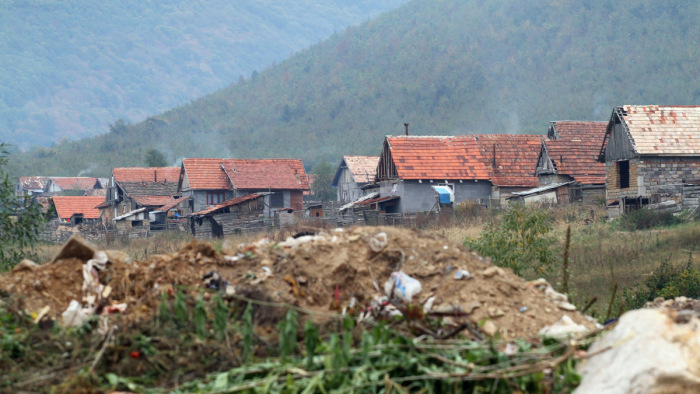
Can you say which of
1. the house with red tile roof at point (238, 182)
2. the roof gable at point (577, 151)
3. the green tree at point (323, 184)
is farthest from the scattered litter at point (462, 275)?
the green tree at point (323, 184)

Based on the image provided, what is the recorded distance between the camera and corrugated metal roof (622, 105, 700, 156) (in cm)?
2731

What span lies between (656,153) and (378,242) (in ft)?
72.1

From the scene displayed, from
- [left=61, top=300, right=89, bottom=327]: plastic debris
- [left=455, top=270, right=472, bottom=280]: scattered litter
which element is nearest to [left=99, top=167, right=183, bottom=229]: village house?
[left=61, top=300, right=89, bottom=327]: plastic debris

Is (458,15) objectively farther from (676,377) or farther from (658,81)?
(676,377)

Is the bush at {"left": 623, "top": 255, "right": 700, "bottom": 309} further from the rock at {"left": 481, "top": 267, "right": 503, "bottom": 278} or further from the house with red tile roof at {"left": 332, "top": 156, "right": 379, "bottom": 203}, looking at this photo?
the house with red tile roof at {"left": 332, "top": 156, "right": 379, "bottom": 203}

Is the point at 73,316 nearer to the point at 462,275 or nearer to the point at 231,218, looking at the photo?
the point at 462,275

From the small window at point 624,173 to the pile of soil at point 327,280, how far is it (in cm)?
2265

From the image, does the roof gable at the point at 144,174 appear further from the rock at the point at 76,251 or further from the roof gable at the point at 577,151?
the rock at the point at 76,251

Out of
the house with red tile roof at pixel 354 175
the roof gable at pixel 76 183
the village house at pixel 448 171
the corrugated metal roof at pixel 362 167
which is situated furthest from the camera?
the roof gable at pixel 76 183

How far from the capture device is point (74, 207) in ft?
188

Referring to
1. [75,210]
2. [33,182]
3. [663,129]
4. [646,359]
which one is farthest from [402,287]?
[33,182]

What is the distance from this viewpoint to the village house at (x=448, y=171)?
3584 cm

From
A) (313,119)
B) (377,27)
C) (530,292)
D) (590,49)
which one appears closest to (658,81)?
(590,49)

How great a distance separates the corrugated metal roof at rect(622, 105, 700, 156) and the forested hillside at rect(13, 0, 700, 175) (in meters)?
43.2
